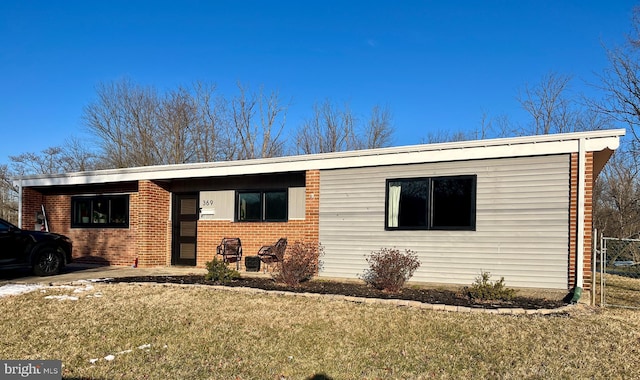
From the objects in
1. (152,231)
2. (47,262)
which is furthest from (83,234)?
(47,262)

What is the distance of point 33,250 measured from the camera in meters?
10.5

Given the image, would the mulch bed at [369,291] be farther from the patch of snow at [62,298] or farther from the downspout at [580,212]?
the patch of snow at [62,298]

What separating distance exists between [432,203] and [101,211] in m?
10.5

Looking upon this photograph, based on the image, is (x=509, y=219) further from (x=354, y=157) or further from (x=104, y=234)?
(x=104, y=234)

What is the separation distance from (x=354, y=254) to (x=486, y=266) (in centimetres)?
279

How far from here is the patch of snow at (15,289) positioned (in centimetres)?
795

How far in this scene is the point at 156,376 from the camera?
4184 mm

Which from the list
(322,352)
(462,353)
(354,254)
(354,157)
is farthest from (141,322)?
(354,157)

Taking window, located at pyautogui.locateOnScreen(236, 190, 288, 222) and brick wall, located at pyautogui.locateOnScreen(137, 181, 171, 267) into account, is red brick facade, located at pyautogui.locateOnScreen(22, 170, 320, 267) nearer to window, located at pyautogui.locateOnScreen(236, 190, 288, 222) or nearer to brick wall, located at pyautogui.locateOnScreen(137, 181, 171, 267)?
brick wall, located at pyautogui.locateOnScreen(137, 181, 171, 267)

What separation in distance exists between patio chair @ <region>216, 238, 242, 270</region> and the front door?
1.41m

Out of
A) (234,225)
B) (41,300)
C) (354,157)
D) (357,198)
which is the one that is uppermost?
(354,157)

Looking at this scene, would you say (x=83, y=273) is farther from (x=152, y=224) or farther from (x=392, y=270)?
(x=392, y=270)

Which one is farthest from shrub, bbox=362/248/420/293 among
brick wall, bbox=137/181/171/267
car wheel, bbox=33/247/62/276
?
car wheel, bbox=33/247/62/276

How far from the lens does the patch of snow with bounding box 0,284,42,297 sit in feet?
26.1
